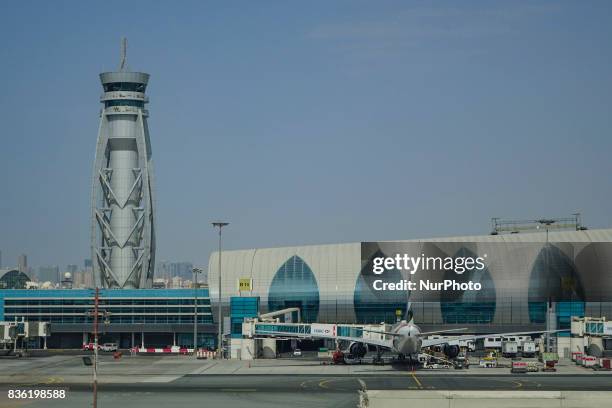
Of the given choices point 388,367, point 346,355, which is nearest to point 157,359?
point 346,355

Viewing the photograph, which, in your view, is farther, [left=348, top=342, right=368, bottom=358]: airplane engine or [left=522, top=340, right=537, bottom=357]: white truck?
[left=522, top=340, right=537, bottom=357]: white truck

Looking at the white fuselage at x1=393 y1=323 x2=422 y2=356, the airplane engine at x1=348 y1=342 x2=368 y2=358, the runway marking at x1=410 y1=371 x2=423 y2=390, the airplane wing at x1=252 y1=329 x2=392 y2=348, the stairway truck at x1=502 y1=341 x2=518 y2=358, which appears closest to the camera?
the runway marking at x1=410 y1=371 x2=423 y2=390

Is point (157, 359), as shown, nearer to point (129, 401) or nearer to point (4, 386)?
point (4, 386)

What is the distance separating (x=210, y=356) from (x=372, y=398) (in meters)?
107

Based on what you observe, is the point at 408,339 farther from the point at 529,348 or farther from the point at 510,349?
the point at 510,349

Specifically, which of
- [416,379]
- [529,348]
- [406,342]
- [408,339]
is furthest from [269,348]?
[416,379]

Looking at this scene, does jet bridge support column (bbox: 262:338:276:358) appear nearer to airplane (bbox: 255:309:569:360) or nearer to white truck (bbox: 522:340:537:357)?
airplane (bbox: 255:309:569:360)

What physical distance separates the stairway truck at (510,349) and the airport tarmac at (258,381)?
518 inches

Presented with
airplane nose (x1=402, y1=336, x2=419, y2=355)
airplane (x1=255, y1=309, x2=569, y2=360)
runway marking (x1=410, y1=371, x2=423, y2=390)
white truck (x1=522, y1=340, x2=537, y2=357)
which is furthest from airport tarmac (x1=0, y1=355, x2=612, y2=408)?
white truck (x1=522, y1=340, x2=537, y2=357)

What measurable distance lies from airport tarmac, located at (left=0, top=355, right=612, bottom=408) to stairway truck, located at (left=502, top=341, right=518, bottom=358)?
518 inches

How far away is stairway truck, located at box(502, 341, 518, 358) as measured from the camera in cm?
17650

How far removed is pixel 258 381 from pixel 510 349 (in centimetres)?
5872

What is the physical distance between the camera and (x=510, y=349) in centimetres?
17650

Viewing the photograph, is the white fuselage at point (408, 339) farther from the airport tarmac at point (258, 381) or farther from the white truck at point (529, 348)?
the white truck at point (529, 348)
